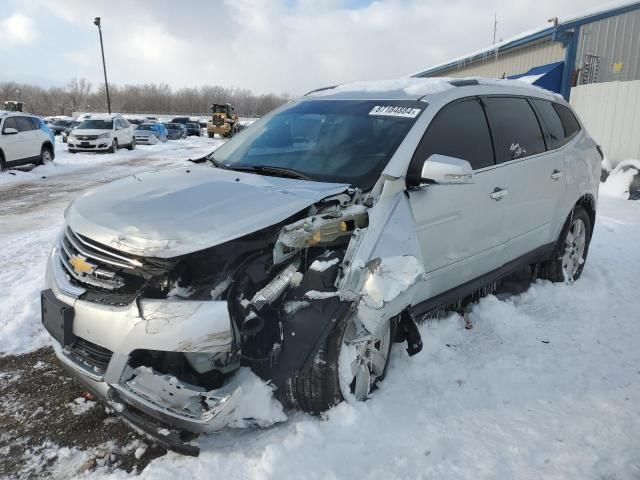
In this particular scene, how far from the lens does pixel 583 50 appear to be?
590 inches

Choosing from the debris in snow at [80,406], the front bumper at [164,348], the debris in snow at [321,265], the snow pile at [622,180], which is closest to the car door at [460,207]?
the debris in snow at [321,265]

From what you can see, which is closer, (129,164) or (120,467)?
(120,467)

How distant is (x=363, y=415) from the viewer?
2668mm

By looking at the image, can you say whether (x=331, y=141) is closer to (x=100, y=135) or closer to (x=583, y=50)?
(x=583, y=50)

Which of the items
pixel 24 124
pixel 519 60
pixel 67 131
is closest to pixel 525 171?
pixel 24 124

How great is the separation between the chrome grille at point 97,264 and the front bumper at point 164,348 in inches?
5.9

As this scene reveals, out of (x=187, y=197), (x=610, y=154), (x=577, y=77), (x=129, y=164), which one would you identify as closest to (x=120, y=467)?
(x=187, y=197)

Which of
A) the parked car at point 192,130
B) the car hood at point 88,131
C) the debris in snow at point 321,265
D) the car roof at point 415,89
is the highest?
the car roof at point 415,89

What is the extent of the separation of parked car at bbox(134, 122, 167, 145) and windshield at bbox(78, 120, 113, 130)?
752 centimetres

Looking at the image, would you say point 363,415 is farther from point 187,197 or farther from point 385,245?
point 187,197

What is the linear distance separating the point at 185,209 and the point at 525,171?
2.72 meters

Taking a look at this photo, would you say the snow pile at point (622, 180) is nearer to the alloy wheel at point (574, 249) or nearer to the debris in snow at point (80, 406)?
the alloy wheel at point (574, 249)

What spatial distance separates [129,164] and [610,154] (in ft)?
49.8

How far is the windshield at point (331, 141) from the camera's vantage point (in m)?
3.23
